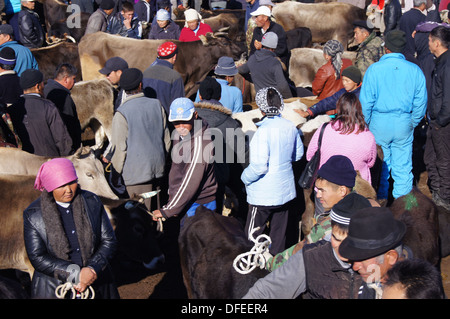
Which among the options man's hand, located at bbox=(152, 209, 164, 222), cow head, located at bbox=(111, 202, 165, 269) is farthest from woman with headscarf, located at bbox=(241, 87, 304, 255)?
cow head, located at bbox=(111, 202, 165, 269)

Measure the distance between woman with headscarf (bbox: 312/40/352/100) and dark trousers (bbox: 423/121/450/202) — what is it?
1.44m

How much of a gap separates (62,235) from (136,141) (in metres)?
2.23

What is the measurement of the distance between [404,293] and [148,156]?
12.4 ft

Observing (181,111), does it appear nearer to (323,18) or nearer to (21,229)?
(21,229)

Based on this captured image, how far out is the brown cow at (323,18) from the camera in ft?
46.6

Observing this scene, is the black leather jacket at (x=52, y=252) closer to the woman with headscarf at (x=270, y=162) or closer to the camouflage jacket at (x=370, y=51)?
the woman with headscarf at (x=270, y=162)

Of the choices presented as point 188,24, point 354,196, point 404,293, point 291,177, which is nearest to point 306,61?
point 188,24

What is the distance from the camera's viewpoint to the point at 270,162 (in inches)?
210

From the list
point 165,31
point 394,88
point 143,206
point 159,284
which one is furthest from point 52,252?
point 165,31

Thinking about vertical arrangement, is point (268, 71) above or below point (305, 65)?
above

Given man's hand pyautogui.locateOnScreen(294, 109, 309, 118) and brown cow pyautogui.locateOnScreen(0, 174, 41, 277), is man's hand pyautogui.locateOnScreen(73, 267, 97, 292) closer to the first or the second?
brown cow pyautogui.locateOnScreen(0, 174, 41, 277)

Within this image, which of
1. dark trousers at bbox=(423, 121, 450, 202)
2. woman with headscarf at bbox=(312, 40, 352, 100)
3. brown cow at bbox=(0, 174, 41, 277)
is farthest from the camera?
woman with headscarf at bbox=(312, 40, 352, 100)

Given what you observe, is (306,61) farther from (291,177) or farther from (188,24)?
(291,177)

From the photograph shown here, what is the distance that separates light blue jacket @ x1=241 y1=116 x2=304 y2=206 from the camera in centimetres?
522
